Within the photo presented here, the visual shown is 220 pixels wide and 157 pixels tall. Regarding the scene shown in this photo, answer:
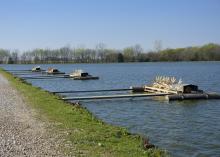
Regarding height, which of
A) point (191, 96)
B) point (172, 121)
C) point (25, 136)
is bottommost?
point (172, 121)

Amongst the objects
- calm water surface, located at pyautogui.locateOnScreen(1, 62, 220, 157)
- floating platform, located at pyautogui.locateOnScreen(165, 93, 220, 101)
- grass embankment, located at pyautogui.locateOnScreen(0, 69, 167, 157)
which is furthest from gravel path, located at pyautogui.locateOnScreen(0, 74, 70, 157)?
floating platform, located at pyautogui.locateOnScreen(165, 93, 220, 101)

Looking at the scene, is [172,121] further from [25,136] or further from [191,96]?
[191,96]

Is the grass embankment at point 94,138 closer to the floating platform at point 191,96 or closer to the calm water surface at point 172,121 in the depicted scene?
the calm water surface at point 172,121

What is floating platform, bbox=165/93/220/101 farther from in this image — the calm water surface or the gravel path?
the gravel path

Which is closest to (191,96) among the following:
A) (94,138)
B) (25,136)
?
(94,138)

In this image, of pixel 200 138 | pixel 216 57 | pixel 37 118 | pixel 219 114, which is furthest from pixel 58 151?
pixel 216 57

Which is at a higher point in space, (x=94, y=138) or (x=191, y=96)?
(x=94, y=138)

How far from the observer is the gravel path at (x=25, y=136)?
1066 centimetres

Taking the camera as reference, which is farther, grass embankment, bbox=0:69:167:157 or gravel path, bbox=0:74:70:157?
grass embankment, bbox=0:69:167:157

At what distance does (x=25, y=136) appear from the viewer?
41.7ft

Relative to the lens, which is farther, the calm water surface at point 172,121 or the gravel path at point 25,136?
the calm water surface at point 172,121

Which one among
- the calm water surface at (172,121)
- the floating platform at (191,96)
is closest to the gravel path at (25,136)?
the calm water surface at (172,121)

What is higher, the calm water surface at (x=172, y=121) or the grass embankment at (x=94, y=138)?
the grass embankment at (x=94, y=138)

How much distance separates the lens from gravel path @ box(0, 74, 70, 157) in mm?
10664
